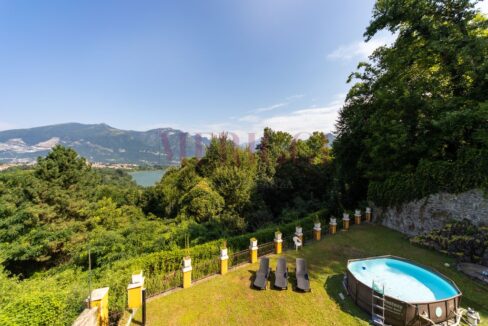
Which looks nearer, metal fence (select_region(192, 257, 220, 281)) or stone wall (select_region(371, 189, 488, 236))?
metal fence (select_region(192, 257, 220, 281))

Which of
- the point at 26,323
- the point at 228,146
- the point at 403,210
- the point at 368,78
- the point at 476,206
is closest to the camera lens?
the point at 26,323

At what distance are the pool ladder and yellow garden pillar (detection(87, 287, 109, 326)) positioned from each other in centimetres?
765

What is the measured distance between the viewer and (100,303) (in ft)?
18.3

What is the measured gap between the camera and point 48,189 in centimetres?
1791

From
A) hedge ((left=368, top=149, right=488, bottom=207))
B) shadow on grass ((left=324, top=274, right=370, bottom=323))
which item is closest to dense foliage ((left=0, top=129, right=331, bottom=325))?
shadow on grass ((left=324, top=274, right=370, bottom=323))

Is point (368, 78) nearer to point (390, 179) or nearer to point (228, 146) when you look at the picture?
point (390, 179)

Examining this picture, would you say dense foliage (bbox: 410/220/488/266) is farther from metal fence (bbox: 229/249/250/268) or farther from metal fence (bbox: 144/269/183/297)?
metal fence (bbox: 144/269/183/297)

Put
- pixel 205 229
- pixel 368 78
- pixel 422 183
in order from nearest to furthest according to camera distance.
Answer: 1. pixel 422 183
2. pixel 205 229
3. pixel 368 78

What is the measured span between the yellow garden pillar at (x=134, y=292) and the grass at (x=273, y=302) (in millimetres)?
366

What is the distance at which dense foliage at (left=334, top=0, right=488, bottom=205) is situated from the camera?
1072cm

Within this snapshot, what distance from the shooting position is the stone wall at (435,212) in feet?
34.1

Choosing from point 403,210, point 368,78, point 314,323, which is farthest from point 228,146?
point 314,323

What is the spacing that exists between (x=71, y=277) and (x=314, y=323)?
11927 mm

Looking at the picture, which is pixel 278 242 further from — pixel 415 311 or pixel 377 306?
pixel 415 311
